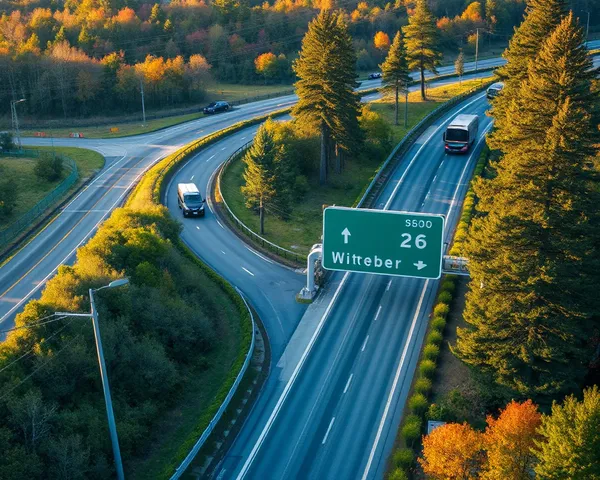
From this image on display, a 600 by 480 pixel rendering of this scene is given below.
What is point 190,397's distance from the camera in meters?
38.8

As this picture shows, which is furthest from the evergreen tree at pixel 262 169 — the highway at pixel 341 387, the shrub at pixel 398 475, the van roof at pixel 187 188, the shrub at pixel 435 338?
the shrub at pixel 398 475

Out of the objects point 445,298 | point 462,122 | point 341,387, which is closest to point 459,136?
point 462,122

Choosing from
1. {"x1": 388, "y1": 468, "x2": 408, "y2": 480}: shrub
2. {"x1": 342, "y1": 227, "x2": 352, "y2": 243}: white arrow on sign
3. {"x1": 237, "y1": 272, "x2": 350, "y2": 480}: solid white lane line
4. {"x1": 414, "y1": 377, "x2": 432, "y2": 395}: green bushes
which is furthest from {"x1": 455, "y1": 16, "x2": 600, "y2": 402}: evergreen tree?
{"x1": 237, "y1": 272, "x2": 350, "y2": 480}: solid white lane line

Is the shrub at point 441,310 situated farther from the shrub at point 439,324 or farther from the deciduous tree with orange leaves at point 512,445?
the deciduous tree with orange leaves at point 512,445

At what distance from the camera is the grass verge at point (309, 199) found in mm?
61594

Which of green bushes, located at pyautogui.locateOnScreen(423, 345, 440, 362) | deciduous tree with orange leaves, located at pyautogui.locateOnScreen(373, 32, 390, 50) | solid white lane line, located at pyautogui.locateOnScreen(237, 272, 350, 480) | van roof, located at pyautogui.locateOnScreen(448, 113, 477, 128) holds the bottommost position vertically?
solid white lane line, located at pyautogui.locateOnScreen(237, 272, 350, 480)

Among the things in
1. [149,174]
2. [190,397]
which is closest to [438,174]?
[149,174]

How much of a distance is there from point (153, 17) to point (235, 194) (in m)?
78.6

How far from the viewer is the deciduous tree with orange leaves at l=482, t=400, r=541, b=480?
1101 inches

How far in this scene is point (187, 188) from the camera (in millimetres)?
65438

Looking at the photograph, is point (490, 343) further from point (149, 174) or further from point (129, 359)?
point (149, 174)

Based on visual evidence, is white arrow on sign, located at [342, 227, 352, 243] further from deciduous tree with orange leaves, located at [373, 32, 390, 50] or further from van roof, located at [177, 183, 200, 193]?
deciduous tree with orange leaves, located at [373, 32, 390, 50]

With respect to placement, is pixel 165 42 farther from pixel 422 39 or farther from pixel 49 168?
pixel 49 168

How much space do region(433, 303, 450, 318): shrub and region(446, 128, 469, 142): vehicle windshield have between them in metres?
35.1
